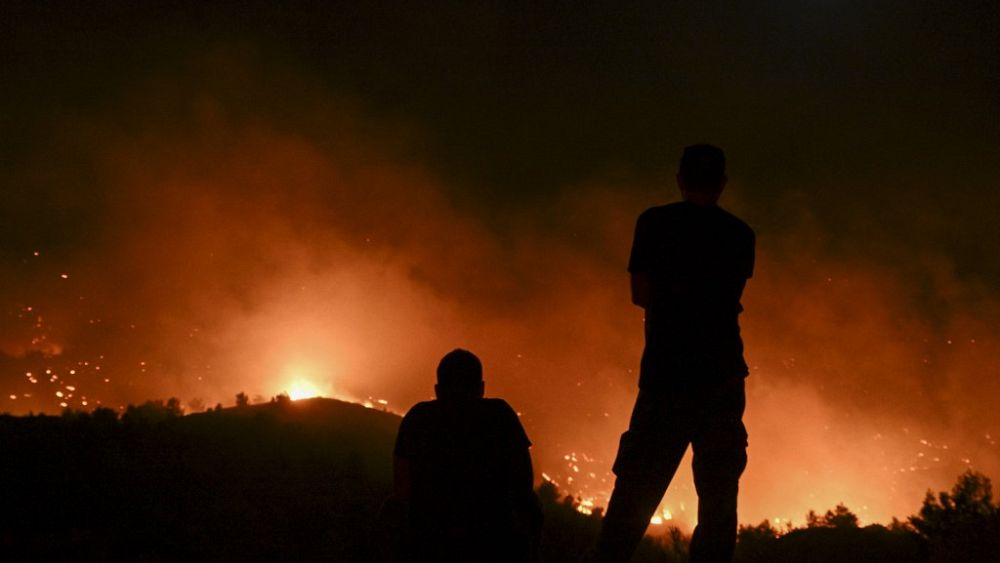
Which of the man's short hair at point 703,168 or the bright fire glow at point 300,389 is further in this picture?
the bright fire glow at point 300,389

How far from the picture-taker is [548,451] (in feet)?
159

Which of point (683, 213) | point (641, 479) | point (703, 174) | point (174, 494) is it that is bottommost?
point (174, 494)

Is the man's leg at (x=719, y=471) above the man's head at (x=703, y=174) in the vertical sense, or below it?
below

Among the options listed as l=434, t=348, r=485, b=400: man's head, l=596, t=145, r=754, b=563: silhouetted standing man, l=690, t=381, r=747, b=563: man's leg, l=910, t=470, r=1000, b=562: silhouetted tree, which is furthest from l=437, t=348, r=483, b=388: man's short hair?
l=910, t=470, r=1000, b=562: silhouetted tree

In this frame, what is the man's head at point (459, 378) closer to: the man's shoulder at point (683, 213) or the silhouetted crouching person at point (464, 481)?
the silhouetted crouching person at point (464, 481)

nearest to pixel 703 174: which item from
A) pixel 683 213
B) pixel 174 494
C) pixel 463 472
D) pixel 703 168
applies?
pixel 703 168

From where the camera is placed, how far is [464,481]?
3.49 meters

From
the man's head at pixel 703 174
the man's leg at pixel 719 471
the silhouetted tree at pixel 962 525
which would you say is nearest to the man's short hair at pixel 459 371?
the man's leg at pixel 719 471

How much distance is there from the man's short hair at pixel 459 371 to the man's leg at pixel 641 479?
1.00 metres

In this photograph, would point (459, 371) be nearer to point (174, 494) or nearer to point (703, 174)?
point (703, 174)

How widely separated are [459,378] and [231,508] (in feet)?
18.9

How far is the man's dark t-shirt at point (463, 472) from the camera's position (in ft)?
11.3

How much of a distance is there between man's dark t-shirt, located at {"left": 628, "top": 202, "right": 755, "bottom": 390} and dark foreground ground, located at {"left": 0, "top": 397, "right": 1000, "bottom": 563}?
456cm

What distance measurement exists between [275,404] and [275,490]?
6.92 meters
